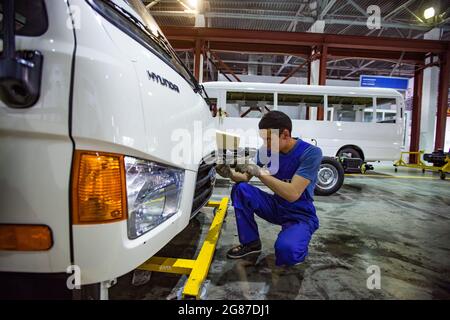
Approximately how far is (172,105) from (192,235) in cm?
146

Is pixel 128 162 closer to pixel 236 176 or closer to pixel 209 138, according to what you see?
pixel 209 138

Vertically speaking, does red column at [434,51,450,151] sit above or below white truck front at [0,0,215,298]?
above

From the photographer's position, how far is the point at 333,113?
639cm

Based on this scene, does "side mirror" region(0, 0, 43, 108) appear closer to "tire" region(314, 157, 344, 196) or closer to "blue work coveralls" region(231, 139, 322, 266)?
"blue work coveralls" region(231, 139, 322, 266)

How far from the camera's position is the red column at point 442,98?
8.96 meters

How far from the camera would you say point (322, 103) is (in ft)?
20.9

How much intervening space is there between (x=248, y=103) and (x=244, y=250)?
16.6 ft

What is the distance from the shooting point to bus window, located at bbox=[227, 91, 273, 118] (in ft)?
20.6

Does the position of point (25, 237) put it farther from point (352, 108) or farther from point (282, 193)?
point (352, 108)

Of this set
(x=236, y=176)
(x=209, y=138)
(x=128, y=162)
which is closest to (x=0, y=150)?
(x=128, y=162)

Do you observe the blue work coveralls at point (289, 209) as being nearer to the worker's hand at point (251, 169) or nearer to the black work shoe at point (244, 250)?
the black work shoe at point (244, 250)

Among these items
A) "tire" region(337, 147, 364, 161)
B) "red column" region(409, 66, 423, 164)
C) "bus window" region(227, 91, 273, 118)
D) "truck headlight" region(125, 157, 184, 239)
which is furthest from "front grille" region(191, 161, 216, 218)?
"red column" region(409, 66, 423, 164)

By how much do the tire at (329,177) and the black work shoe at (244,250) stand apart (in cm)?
256

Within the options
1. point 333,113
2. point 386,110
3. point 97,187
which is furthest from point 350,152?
point 97,187
